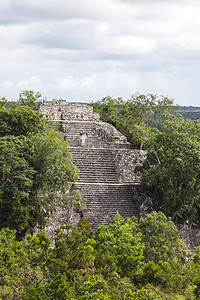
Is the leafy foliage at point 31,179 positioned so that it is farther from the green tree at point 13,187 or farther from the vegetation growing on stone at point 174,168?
the vegetation growing on stone at point 174,168

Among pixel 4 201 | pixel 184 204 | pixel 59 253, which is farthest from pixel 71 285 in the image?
pixel 184 204

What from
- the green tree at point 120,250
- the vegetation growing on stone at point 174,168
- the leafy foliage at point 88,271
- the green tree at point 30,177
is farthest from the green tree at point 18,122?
the green tree at point 120,250

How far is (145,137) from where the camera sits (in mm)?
15242

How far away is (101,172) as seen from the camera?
15.8m

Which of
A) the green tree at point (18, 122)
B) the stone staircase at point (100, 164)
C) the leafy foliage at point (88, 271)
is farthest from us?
the stone staircase at point (100, 164)

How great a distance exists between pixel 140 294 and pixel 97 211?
270 inches

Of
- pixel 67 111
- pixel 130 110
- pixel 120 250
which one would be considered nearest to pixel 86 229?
pixel 120 250

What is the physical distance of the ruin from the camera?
14.0m

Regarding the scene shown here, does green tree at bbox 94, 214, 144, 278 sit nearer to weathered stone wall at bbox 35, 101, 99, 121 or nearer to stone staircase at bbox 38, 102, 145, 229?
stone staircase at bbox 38, 102, 145, 229

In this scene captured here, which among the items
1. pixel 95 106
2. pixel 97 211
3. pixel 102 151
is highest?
pixel 95 106

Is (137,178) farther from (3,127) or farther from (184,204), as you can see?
(3,127)

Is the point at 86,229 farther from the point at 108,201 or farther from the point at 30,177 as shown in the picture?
the point at 108,201

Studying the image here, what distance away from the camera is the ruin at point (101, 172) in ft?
45.8

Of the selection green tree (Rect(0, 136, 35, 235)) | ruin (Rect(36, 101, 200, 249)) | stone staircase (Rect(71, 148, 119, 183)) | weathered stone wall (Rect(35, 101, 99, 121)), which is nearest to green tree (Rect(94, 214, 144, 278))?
green tree (Rect(0, 136, 35, 235))
